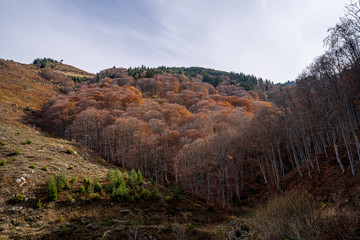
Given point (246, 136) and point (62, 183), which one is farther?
point (246, 136)

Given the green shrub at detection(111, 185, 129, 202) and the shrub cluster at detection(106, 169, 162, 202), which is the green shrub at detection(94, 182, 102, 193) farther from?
the green shrub at detection(111, 185, 129, 202)

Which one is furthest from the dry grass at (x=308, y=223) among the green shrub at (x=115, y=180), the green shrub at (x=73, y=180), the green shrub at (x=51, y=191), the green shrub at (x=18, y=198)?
the green shrub at (x=18, y=198)

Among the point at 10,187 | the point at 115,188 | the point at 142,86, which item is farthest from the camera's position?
the point at 142,86

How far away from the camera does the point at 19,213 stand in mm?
11711

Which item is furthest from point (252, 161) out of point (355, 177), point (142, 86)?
point (142, 86)

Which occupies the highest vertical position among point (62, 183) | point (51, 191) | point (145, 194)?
point (62, 183)

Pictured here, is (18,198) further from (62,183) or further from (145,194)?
(145,194)

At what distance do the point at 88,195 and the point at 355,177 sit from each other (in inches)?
954

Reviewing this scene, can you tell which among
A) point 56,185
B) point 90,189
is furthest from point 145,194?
point 56,185

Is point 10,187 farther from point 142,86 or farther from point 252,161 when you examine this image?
point 142,86

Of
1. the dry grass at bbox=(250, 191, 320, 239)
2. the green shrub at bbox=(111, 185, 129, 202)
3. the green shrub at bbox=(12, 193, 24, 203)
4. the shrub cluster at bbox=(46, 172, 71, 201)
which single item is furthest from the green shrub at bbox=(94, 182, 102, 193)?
the dry grass at bbox=(250, 191, 320, 239)

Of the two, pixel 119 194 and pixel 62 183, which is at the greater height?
pixel 62 183

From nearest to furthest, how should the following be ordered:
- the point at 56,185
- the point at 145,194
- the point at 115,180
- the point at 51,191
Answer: the point at 51,191 → the point at 56,185 → the point at 115,180 → the point at 145,194

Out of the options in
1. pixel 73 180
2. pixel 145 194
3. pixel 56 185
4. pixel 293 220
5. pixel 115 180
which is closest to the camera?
pixel 293 220
